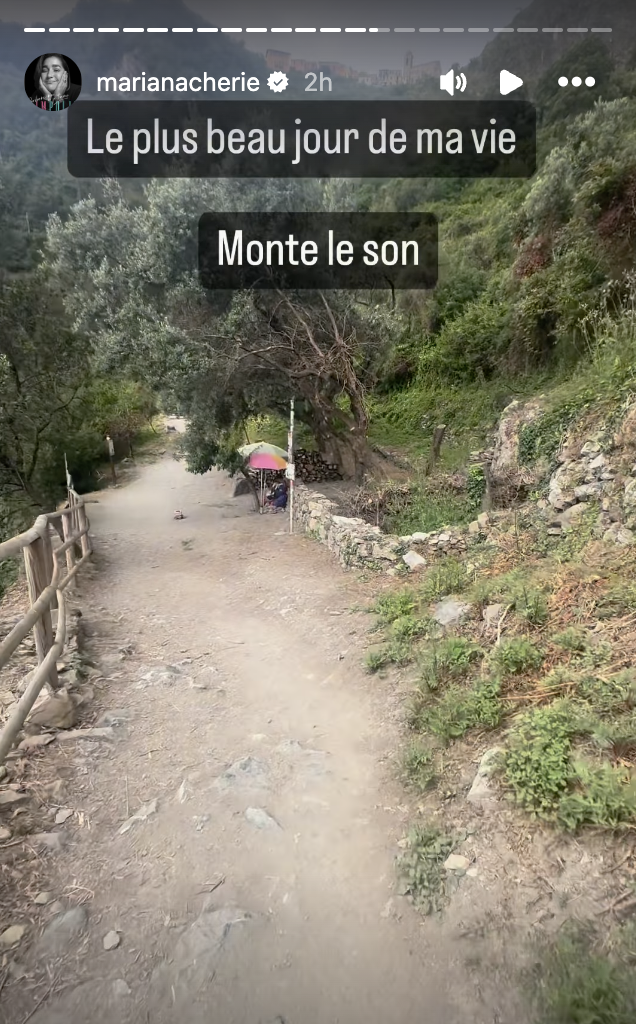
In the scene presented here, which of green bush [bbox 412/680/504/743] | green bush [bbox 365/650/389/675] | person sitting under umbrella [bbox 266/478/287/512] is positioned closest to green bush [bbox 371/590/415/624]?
green bush [bbox 365/650/389/675]

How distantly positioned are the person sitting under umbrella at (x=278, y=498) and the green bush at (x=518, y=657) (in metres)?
9.62

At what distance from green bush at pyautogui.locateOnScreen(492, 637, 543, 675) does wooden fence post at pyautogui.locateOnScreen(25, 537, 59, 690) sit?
367 centimetres

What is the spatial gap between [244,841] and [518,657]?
7.55 feet

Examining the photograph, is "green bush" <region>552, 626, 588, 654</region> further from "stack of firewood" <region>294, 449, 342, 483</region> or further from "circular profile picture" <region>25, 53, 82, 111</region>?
"stack of firewood" <region>294, 449, 342, 483</region>

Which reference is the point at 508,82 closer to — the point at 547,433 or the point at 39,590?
the point at 547,433

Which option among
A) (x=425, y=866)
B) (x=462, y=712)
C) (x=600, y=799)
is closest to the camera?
(x=600, y=799)

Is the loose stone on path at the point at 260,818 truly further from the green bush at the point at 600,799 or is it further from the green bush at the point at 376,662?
the green bush at the point at 376,662

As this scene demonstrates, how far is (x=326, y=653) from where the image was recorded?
5828 mm

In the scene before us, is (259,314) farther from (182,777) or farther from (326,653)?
(182,777)

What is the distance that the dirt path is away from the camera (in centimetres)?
238

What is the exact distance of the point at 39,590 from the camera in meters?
4.54

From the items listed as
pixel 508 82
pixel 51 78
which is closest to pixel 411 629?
pixel 508 82

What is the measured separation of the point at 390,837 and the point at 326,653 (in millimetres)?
2655

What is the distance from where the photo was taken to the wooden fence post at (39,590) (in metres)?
4.37
